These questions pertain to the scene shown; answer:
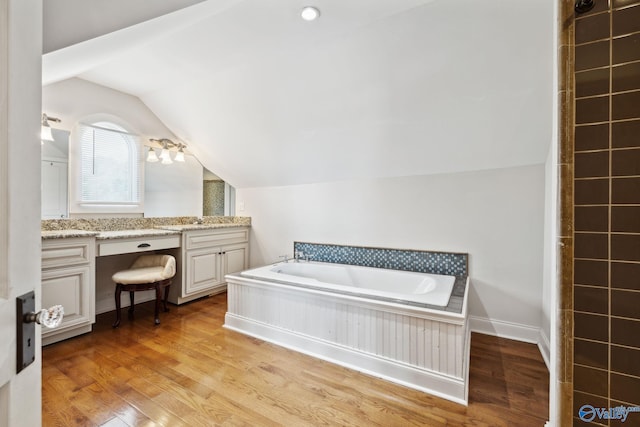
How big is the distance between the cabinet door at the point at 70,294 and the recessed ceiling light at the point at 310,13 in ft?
8.68

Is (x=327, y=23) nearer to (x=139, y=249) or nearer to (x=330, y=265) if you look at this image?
(x=330, y=265)

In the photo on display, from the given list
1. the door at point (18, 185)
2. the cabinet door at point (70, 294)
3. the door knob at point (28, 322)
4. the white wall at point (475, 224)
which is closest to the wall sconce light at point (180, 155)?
the cabinet door at point (70, 294)

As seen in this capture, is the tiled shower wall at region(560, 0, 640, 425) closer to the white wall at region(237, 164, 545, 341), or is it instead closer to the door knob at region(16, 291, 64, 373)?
the door knob at region(16, 291, 64, 373)

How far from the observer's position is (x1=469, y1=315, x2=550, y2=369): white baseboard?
2279mm

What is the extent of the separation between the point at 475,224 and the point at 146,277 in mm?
3111

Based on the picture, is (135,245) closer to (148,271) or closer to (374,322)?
(148,271)

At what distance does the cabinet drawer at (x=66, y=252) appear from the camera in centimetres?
215

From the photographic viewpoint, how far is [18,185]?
503 mm

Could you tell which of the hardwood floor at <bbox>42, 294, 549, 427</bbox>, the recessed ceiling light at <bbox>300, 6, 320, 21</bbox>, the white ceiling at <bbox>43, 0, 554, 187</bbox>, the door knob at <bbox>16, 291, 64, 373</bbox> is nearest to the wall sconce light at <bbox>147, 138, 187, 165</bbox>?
the white ceiling at <bbox>43, 0, 554, 187</bbox>

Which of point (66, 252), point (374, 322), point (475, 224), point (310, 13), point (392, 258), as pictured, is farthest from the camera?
point (392, 258)

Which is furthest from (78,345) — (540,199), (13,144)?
(540,199)

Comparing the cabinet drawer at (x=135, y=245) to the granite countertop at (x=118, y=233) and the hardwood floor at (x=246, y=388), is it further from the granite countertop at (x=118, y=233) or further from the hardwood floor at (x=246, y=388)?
the hardwood floor at (x=246, y=388)

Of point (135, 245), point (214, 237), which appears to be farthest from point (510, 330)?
point (135, 245)

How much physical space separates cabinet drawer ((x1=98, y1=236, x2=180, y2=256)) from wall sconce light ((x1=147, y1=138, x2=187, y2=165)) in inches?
40.0
